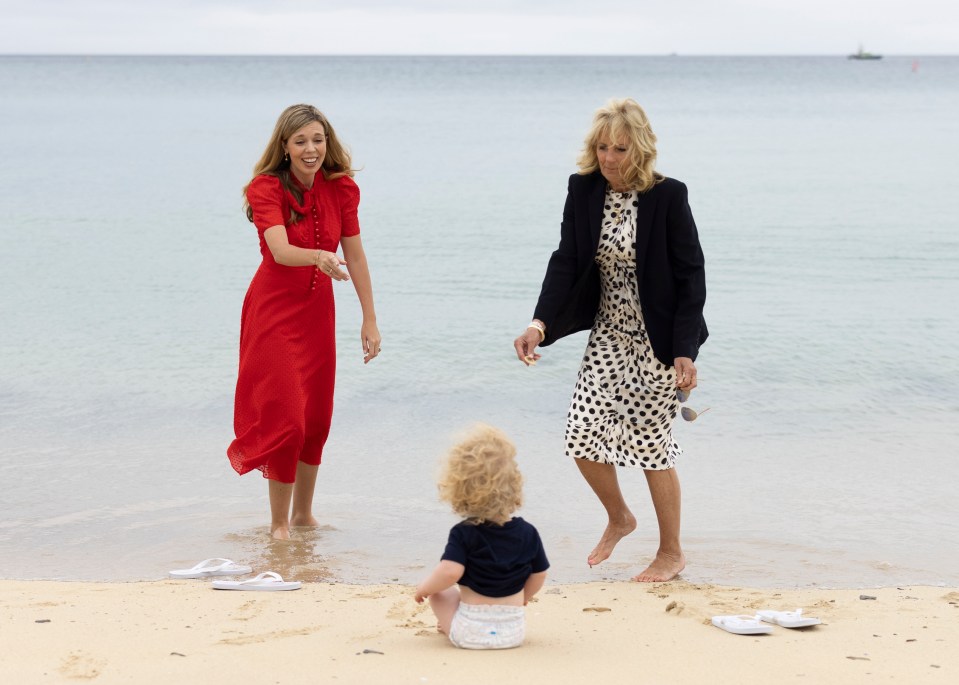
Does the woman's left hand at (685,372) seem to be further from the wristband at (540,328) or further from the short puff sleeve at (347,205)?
the short puff sleeve at (347,205)

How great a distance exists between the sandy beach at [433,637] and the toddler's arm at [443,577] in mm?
193

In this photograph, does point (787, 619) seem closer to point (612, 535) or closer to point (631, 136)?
point (612, 535)

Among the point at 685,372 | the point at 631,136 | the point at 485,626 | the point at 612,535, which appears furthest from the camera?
the point at 612,535

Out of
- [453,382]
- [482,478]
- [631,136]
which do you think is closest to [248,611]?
[482,478]

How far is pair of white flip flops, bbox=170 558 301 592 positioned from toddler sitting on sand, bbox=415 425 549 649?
1174 millimetres

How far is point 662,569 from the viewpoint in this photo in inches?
193

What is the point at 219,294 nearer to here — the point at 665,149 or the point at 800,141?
the point at 665,149

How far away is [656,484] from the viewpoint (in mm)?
4820

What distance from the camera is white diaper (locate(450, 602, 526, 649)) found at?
11.8 ft

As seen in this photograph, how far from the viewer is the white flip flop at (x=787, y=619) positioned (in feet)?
13.0

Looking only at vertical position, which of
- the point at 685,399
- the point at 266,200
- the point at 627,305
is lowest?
the point at 685,399

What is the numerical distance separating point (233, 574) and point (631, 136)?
7.90 ft

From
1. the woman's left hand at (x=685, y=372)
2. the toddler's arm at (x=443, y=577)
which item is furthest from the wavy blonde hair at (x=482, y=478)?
the woman's left hand at (x=685, y=372)

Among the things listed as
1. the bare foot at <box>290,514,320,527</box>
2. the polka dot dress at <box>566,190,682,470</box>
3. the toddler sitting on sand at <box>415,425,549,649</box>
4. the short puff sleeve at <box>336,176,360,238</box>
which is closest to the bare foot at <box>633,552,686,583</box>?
the polka dot dress at <box>566,190,682,470</box>
